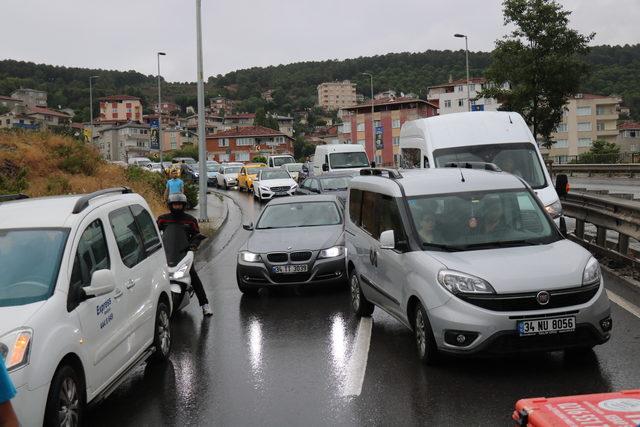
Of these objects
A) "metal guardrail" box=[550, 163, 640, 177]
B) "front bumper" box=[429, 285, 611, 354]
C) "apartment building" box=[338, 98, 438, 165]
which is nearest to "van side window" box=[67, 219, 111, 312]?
"front bumper" box=[429, 285, 611, 354]

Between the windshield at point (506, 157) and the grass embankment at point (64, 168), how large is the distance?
40.0 feet

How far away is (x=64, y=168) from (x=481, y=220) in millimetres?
24651

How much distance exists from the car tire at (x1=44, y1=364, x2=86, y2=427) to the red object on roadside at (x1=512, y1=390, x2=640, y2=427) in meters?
2.89

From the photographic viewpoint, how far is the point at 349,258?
9547mm

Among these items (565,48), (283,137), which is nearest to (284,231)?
(565,48)

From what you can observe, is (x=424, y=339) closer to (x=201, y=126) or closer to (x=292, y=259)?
(x=292, y=259)

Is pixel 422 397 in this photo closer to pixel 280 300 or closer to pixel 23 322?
pixel 23 322

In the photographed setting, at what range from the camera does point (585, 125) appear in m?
121

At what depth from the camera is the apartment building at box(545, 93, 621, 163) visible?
120 m

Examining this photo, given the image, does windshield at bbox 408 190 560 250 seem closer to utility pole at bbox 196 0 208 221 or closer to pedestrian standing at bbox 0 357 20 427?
pedestrian standing at bbox 0 357 20 427

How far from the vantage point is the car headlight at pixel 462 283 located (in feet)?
20.2

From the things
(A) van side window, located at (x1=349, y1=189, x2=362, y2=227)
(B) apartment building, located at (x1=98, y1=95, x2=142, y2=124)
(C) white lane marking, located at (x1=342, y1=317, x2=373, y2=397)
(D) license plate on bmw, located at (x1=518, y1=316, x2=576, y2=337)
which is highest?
(B) apartment building, located at (x1=98, y1=95, x2=142, y2=124)

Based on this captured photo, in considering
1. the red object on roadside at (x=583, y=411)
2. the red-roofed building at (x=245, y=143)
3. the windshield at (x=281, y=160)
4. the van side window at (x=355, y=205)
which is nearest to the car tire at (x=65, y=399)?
the red object on roadside at (x=583, y=411)

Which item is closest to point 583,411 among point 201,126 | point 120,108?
point 201,126
